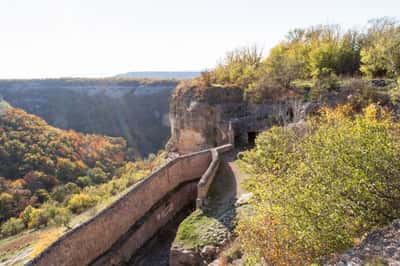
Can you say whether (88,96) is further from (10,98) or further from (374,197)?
(374,197)

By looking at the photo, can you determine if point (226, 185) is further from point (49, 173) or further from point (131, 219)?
point (49, 173)

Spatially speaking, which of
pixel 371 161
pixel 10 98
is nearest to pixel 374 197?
pixel 371 161

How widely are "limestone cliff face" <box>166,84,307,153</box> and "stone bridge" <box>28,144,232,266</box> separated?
5.29m

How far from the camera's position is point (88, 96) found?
88062 millimetres

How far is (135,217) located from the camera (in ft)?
31.3

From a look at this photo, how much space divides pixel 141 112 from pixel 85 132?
18.7m

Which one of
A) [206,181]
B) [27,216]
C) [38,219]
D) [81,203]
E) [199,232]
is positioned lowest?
[27,216]

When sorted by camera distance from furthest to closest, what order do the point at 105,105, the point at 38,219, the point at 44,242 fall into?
the point at 105,105 → the point at 38,219 → the point at 44,242

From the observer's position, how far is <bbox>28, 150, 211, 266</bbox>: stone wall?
718cm

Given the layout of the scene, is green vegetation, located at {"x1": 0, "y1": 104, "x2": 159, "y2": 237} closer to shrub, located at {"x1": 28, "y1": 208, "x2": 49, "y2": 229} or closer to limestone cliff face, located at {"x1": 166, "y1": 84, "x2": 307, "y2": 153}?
shrub, located at {"x1": 28, "y1": 208, "x2": 49, "y2": 229}

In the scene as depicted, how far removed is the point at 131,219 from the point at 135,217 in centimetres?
20

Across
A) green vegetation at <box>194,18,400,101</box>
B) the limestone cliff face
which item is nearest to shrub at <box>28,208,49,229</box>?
the limestone cliff face

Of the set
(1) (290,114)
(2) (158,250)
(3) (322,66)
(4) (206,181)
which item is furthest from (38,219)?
(3) (322,66)

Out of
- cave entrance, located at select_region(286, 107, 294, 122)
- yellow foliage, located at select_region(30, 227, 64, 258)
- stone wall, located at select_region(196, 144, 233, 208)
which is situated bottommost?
yellow foliage, located at select_region(30, 227, 64, 258)
